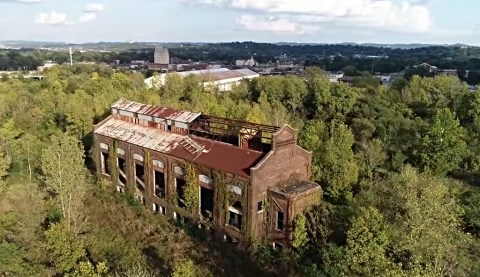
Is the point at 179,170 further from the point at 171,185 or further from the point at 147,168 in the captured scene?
the point at 147,168

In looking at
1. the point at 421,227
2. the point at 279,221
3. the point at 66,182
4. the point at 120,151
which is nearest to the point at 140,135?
the point at 120,151

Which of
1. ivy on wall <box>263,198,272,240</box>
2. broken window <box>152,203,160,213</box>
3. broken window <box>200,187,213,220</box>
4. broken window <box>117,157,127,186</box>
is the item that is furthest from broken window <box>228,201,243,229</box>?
broken window <box>117,157,127,186</box>

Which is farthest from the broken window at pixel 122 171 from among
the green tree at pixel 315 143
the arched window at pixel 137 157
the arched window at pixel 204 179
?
the green tree at pixel 315 143

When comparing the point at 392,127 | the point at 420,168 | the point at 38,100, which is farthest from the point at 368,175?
the point at 38,100

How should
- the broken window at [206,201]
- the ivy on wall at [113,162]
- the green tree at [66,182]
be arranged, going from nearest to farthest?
1. the green tree at [66,182]
2. the broken window at [206,201]
3. the ivy on wall at [113,162]

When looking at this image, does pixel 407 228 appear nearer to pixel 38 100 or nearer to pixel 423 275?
pixel 423 275

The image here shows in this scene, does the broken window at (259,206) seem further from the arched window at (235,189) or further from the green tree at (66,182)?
the green tree at (66,182)

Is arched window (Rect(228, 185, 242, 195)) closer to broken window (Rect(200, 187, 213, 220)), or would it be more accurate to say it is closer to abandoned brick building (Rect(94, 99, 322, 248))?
abandoned brick building (Rect(94, 99, 322, 248))
